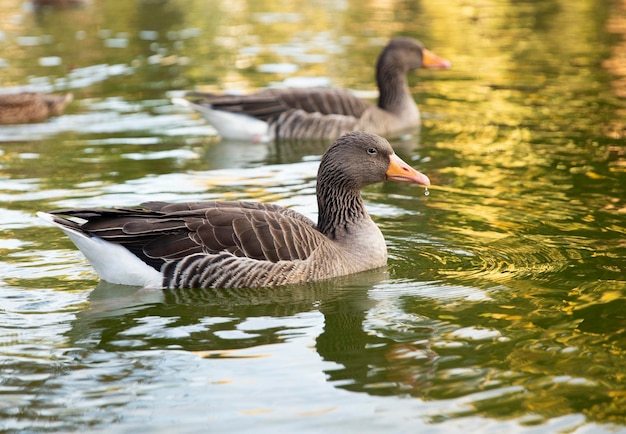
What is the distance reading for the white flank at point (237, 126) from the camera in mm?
15836

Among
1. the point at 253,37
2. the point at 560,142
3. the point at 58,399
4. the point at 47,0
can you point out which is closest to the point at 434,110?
the point at 560,142

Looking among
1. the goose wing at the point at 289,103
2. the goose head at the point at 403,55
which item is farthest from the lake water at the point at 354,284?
the goose head at the point at 403,55

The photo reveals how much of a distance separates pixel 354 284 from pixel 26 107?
916 cm

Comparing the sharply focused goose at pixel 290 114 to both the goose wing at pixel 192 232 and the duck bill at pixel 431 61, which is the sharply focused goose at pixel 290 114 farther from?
the goose wing at pixel 192 232

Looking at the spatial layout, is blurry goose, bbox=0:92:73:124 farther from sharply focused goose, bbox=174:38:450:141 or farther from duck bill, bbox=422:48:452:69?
duck bill, bbox=422:48:452:69

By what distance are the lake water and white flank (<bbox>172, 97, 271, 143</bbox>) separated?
0.61 ft

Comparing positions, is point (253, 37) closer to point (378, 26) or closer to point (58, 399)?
point (378, 26)

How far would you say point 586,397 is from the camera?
705 cm

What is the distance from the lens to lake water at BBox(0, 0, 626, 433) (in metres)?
7.00

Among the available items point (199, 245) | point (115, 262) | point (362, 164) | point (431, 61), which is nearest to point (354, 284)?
point (362, 164)

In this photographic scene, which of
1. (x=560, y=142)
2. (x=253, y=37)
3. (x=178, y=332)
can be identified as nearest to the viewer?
(x=178, y=332)

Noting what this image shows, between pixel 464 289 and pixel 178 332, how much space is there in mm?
2640

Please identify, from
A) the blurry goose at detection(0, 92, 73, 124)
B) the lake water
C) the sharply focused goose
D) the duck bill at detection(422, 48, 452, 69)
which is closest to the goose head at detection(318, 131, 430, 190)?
the lake water

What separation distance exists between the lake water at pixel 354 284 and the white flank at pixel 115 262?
15 cm
